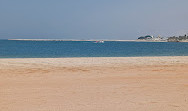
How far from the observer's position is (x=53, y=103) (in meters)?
5.20

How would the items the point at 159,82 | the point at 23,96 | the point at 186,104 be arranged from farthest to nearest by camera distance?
the point at 159,82 → the point at 23,96 → the point at 186,104

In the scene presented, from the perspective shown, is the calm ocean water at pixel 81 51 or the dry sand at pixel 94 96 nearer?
the dry sand at pixel 94 96

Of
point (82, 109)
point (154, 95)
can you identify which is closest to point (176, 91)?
point (154, 95)

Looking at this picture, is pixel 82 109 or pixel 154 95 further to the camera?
pixel 154 95

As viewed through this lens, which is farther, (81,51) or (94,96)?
(81,51)

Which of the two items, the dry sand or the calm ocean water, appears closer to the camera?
the dry sand

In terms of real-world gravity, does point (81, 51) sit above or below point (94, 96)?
below

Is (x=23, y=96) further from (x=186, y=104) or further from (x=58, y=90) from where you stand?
(x=186, y=104)

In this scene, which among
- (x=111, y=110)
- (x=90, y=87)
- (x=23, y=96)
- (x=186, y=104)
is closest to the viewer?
(x=111, y=110)

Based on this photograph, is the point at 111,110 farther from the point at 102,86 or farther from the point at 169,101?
the point at 102,86

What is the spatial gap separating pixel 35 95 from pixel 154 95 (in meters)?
3.30

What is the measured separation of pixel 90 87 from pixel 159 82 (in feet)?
8.82

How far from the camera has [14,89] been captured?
6.61 m


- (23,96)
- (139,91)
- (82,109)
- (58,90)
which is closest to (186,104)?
(139,91)
